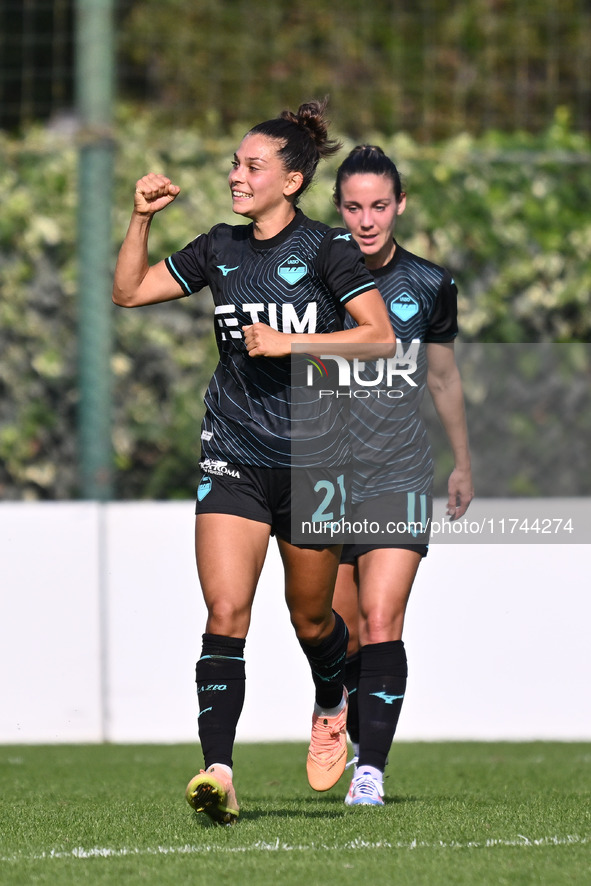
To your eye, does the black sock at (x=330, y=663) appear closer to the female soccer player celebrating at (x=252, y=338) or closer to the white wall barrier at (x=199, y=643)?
the female soccer player celebrating at (x=252, y=338)

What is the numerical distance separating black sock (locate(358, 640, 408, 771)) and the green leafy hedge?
10.6ft

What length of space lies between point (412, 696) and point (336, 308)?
3083 millimetres

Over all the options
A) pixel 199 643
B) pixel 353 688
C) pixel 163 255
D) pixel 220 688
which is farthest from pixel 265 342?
pixel 163 255

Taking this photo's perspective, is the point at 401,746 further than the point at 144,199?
Yes

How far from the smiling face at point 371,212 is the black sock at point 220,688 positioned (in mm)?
1573

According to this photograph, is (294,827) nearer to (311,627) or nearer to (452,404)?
(311,627)

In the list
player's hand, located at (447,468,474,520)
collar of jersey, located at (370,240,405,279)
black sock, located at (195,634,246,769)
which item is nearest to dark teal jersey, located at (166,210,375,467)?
black sock, located at (195,634,246,769)

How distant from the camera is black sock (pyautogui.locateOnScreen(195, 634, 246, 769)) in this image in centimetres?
417

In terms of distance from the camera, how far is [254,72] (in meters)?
12.5

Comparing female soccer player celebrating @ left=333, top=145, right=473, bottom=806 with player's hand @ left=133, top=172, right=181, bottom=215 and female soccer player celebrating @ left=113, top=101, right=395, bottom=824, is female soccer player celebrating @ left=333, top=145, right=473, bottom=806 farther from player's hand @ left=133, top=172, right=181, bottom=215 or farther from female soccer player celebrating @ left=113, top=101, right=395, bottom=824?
player's hand @ left=133, top=172, right=181, bottom=215

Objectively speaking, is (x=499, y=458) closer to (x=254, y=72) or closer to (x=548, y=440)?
(x=548, y=440)

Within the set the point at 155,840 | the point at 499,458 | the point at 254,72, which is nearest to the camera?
the point at 155,840

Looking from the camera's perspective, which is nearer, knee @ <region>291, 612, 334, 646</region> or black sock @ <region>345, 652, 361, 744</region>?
knee @ <region>291, 612, 334, 646</region>

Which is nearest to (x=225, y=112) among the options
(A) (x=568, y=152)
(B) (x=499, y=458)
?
(A) (x=568, y=152)
